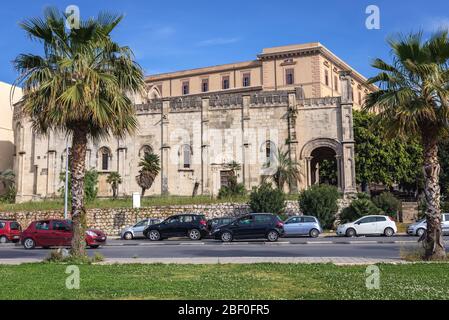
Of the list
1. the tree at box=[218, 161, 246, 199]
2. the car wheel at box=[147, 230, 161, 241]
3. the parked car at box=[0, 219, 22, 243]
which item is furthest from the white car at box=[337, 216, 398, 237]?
the parked car at box=[0, 219, 22, 243]

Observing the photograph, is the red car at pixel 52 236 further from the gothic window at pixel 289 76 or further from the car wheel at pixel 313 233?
the gothic window at pixel 289 76

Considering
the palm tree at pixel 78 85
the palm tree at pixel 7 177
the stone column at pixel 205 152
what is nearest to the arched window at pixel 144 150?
the stone column at pixel 205 152

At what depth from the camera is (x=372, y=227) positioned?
29859 mm

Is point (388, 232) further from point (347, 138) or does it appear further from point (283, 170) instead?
point (347, 138)

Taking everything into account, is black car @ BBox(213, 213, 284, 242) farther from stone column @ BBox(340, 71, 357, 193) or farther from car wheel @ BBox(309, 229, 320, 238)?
stone column @ BBox(340, 71, 357, 193)

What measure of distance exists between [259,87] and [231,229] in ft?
155

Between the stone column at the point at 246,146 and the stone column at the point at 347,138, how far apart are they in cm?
902

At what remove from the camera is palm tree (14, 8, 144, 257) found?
1431cm

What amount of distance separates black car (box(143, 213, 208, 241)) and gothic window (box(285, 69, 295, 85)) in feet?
141

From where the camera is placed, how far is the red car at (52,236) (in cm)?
2312

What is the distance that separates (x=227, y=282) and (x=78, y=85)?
799 cm

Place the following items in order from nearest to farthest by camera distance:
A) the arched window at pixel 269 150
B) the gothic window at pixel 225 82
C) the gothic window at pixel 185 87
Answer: the arched window at pixel 269 150 → the gothic window at pixel 225 82 → the gothic window at pixel 185 87
